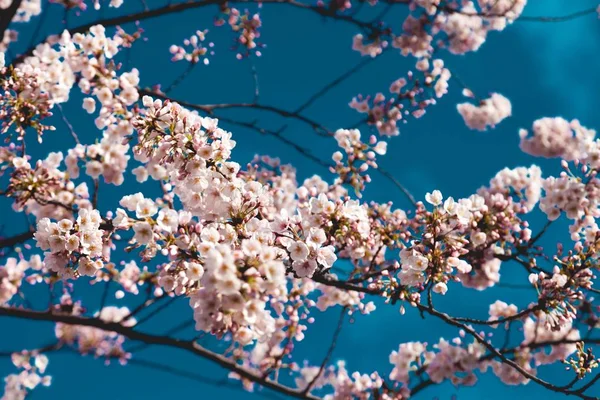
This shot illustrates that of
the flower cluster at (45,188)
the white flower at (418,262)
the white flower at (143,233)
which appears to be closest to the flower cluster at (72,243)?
the white flower at (143,233)

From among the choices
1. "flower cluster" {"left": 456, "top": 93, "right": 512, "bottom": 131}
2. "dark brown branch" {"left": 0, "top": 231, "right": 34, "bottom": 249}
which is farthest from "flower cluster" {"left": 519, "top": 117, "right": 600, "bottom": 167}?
"dark brown branch" {"left": 0, "top": 231, "right": 34, "bottom": 249}

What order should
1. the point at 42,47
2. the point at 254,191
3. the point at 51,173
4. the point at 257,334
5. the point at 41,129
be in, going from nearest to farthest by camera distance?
1. the point at 257,334
2. the point at 254,191
3. the point at 41,129
4. the point at 51,173
5. the point at 42,47

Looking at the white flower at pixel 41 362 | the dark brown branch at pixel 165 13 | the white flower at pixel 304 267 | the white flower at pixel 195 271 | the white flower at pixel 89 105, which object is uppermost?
the dark brown branch at pixel 165 13

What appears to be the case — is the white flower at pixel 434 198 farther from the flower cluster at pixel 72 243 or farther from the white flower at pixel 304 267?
the flower cluster at pixel 72 243

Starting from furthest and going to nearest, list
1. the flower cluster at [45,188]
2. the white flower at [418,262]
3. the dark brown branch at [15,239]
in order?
the dark brown branch at [15,239] → the flower cluster at [45,188] → the white flower at [418,262]

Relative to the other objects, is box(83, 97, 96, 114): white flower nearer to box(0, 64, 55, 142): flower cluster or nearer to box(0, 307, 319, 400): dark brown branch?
box(0, 64, 55, 142): flower cluster

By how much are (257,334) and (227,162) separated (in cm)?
113

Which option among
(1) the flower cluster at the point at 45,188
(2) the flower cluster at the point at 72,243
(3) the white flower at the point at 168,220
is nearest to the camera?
(3) the white flower at the point at 168,220

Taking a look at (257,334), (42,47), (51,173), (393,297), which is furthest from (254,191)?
(42,47)

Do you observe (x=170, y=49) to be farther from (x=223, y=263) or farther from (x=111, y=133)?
(x=223, y=263)

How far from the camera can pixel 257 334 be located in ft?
7.98

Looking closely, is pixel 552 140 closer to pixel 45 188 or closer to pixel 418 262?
pixel 418 262

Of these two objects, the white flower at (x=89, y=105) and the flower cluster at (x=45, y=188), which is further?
the white flower at (x=89, y=105)

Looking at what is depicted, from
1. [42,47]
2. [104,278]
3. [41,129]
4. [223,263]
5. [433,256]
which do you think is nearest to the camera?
[223,263]
